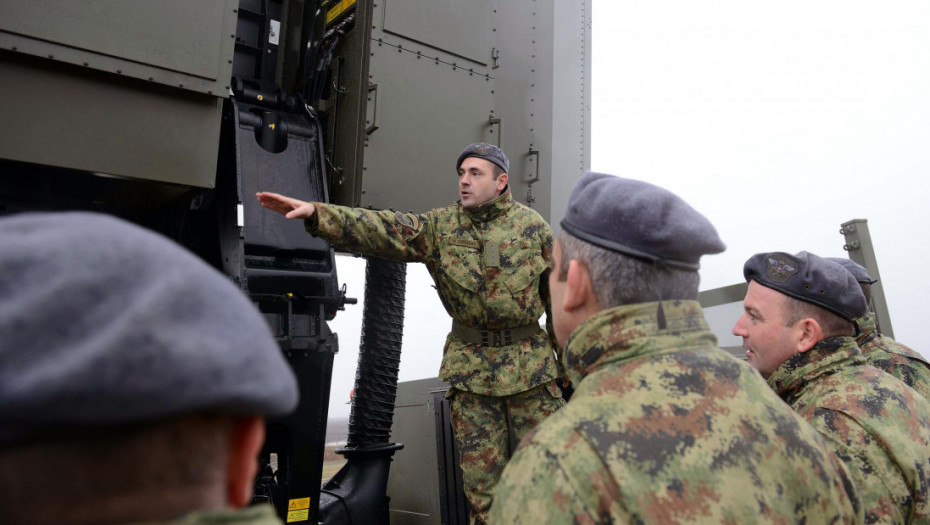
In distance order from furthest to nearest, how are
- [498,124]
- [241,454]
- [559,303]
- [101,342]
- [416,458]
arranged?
[416,458] < [498,124] < [559,303] < [241,454] < [101,342]

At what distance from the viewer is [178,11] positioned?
333 cm

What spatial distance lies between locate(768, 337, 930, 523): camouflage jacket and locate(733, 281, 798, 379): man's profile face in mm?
57

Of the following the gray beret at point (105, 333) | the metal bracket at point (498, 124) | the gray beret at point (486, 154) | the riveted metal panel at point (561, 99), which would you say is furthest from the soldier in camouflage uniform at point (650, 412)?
the riveted metal panel at point (561, 99)

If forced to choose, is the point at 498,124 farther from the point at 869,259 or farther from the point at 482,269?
the point at 869,259

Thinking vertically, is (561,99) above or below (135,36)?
above

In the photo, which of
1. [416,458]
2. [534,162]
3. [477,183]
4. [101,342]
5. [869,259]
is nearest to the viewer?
[101,342]


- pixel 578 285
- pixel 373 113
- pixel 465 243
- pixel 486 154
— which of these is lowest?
pixel 578 285

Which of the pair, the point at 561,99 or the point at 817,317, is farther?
the point at 561,99

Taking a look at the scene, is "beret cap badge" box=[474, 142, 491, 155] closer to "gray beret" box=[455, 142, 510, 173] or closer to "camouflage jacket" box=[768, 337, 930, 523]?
"gray beret" box=[455, 142, 510, 173]

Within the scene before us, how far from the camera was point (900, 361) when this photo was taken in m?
3.63

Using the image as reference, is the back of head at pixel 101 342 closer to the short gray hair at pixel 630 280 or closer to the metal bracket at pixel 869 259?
the short gray hair at pixel 630 280

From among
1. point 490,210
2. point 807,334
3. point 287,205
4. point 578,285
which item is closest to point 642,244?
point 578,285

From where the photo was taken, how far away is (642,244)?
1516 mm

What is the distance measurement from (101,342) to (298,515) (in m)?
3.17
